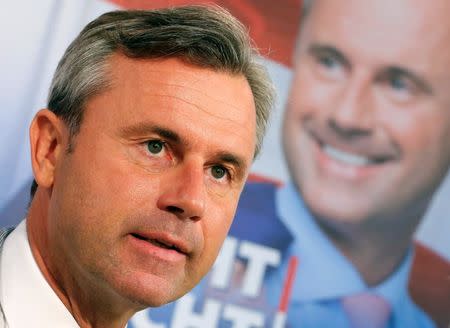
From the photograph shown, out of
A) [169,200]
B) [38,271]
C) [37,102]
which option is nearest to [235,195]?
[169,200]

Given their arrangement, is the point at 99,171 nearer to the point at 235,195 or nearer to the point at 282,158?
the point at 235,195

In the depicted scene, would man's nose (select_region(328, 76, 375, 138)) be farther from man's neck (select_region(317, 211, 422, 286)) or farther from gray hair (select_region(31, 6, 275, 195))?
gray hair (select_region(31, 6, 275, 195))

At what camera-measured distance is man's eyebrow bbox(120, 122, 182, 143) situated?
126 centimetres

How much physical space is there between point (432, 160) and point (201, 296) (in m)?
0.78

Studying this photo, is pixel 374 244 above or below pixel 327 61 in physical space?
below

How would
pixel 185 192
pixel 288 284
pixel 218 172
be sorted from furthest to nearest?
1. pixel 288 284
2. pixel 218 172
3. pixel 185 192

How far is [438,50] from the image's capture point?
231cm

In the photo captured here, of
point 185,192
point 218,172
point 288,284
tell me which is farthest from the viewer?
point 288,284

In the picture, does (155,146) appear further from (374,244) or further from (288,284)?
(374,244)

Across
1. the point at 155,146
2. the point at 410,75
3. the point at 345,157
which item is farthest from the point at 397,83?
the point at 155,146

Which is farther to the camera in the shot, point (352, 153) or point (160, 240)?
point (352, 153)

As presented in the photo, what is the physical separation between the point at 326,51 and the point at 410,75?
0.26 metres

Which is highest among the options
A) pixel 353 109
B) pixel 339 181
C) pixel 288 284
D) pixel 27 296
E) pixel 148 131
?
pixel 148 131

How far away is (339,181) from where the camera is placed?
2.28 metres
